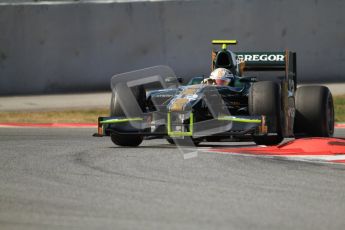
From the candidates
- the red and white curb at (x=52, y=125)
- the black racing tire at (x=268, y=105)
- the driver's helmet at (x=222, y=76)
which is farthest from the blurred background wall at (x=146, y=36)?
the black racing tire at (x=268, y=105)

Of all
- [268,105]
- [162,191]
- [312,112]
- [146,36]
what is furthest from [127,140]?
[146,36]

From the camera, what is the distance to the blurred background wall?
2119 centimetres

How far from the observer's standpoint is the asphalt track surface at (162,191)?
6.66m

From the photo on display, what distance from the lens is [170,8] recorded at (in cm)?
2142

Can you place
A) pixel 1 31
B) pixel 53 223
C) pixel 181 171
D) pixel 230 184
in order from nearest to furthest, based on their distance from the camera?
1. pixel 53 223
2. pixel 230 184
3. pixel 181 171
4. pixel 1 31

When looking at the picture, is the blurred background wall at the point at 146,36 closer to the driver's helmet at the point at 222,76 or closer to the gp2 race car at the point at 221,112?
the gp2 race car at the point at 221,112

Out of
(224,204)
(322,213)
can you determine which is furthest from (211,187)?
(322,213)

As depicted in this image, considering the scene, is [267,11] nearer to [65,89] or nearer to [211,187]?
[65,89]

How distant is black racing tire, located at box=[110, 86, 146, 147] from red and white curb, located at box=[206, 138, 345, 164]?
1.33m

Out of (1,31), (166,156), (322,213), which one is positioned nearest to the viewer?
(322,213)

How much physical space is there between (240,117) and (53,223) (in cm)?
573

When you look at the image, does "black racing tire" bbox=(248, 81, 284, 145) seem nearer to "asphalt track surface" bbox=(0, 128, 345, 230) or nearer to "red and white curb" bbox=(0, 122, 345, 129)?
"asphalt track surface" bbox=(0, 128, 345, 230)

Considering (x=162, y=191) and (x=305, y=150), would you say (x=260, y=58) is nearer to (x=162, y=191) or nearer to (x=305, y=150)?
(x=305, y=150)

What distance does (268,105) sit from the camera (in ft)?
39.5
